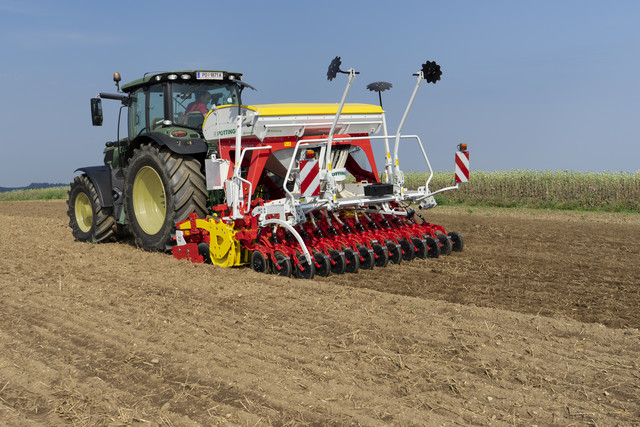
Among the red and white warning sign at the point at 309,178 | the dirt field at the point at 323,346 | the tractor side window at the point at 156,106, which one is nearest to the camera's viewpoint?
the dirt field at the point at 323,346

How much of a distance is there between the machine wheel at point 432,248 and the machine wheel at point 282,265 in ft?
7.08

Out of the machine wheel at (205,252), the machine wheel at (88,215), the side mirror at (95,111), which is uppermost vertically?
the side mirror at (95,111)

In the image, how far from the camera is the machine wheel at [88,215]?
373 inches

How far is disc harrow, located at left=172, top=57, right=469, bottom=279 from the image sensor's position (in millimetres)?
6680

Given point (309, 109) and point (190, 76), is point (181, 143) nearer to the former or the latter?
point (190, 76)

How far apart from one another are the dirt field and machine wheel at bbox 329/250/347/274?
0.57 feet

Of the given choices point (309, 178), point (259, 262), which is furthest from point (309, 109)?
point (259, 262)

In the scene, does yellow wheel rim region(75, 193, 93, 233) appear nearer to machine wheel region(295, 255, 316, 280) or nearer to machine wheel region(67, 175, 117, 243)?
machine wheel region(67, 175, 117, 243)

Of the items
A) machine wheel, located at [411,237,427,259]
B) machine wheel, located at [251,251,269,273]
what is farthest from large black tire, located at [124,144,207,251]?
machine wheel, located at [411,237,427,259]

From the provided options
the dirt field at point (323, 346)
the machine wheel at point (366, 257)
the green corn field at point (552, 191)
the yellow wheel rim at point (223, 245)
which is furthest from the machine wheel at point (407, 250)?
the green corn field at point (552, 191)

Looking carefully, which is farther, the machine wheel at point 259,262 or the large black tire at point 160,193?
the large black tire at point 160,193

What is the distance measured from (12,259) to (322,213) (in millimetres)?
4320

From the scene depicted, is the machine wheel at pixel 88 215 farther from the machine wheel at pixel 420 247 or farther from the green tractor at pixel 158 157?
the machine wheel at pixel 420 247

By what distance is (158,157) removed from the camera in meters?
7.73
